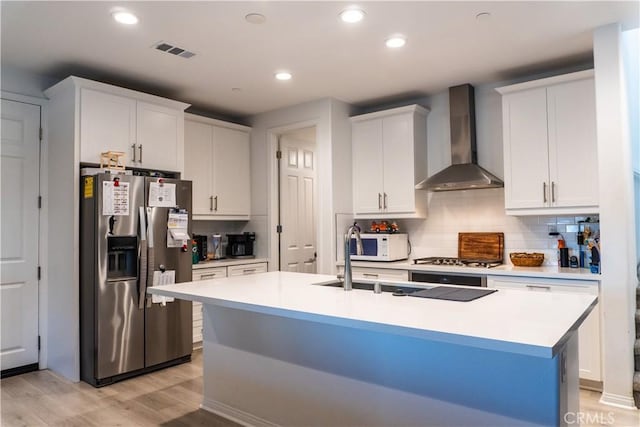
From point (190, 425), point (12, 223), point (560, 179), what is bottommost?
point (190, 425)

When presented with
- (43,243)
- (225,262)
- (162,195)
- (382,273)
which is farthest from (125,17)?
(382,273)

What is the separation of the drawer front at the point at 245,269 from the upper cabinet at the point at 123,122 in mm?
1204

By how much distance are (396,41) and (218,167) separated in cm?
257

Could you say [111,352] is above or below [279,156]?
below

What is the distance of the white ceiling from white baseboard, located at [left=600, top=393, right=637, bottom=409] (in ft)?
8.45

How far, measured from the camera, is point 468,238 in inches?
169

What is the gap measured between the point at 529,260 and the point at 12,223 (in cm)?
445

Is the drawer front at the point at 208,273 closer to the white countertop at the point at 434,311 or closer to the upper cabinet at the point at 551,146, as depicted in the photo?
the white countertop at the point at 434,311

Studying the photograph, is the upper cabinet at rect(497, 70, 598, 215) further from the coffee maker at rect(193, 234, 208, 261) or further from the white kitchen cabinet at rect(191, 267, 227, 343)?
the coffee maker at rect(193, 234, 208, 261)

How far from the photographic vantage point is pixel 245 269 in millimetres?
4781

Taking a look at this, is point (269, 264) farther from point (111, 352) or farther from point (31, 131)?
point (31, 131)

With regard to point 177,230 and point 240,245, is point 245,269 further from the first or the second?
point 177,230

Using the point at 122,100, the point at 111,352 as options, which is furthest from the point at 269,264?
the point at 122,100

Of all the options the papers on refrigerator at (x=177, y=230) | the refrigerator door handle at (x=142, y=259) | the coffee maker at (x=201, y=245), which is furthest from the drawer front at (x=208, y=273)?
the refrigerator door handle at (x=142, y=259)
